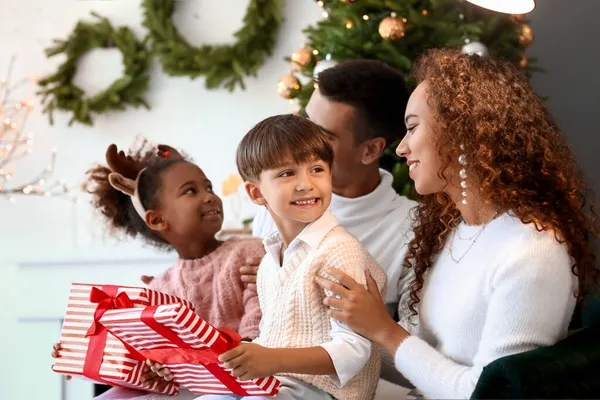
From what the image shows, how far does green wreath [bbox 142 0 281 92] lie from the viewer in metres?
3.97

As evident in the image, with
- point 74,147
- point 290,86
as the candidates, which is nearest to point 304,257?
point 290,86

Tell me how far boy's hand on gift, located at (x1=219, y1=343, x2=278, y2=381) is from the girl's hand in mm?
178

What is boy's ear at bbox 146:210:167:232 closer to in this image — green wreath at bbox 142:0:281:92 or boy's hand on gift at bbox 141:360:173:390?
boy's hand on gift at bbox 141:360:173:390

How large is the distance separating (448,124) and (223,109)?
8.45ft

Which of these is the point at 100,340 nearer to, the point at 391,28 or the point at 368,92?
the point at 368,92

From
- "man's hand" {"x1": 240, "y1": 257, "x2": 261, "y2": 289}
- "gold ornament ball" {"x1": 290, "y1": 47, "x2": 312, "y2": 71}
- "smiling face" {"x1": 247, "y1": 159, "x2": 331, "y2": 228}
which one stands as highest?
"smiling face" {"x1": 247, "y1": 159, "x2": 331, "y2": 228}

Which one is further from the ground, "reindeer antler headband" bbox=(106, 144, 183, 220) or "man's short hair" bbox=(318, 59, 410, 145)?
"man's short hair" bbox=(318, 59, 410, 145)

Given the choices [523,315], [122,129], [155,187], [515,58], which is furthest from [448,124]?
[122,129]

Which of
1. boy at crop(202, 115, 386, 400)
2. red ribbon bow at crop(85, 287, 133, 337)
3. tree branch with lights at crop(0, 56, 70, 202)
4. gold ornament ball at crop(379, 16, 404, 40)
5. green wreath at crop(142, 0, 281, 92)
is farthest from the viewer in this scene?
tree branch with lights at crop(0, 56, 70, 202)

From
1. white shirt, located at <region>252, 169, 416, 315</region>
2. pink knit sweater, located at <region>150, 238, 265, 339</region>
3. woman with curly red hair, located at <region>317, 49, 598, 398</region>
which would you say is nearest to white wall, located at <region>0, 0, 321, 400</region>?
white shirt, located at <region>252, 169, 416, 315</region>

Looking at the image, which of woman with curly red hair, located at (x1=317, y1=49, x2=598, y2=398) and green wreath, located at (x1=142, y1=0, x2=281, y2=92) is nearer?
woman with curly red hair, located at (x1=317, y1=49, x2=598, y2=398)

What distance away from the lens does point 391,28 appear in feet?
9.13

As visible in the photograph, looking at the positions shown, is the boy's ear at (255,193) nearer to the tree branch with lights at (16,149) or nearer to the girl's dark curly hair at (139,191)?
the girl's dark curly hair at (139,191)

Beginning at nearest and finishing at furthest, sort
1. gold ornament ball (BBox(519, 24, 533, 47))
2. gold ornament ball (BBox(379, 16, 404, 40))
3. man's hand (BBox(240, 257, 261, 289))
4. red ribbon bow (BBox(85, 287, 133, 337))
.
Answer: red ribbon bow (BBox(85, 287, 133, 337))
man's hand (BBox(240, 257, 261, 289))
gold ornament ball (BBox(379, 16, 404, 40))
gold ornament ball (BBox(519, 24, 533, 47))
